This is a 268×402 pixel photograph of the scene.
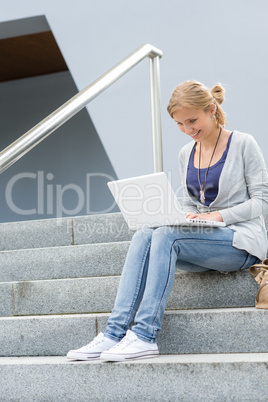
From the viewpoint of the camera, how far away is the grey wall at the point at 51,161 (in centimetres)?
587

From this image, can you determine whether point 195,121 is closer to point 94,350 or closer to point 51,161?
point 94,350

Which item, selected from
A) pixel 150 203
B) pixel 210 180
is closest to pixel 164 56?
pixel 210 180

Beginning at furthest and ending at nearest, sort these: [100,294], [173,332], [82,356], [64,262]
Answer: [64,262]
[100,294]
[173,332]
[82,356]

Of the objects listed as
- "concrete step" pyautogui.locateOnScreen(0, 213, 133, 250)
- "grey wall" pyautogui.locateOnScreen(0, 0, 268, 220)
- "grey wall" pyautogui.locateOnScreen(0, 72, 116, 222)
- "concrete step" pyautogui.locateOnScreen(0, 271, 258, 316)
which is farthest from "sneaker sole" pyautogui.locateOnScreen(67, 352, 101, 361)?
"grey wall" pyautogui.locateOnScreen(0, 72, 116, 222)

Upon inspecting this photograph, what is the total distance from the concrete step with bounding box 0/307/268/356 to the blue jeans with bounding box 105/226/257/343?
0.13 meters

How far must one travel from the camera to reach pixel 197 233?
6.36ft

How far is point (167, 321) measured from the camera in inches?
74.4

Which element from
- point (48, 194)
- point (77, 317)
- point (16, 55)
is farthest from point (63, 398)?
point (48, 194)

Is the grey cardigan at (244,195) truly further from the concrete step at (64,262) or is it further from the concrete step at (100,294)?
the concrete step at (64,262)

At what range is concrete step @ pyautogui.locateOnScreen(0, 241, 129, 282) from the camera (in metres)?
2.42

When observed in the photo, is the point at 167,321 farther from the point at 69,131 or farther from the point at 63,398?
the point at 69,131

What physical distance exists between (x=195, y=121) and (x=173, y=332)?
764 mm

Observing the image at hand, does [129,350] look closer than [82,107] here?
Yes

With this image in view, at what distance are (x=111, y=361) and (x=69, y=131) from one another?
175 inches
